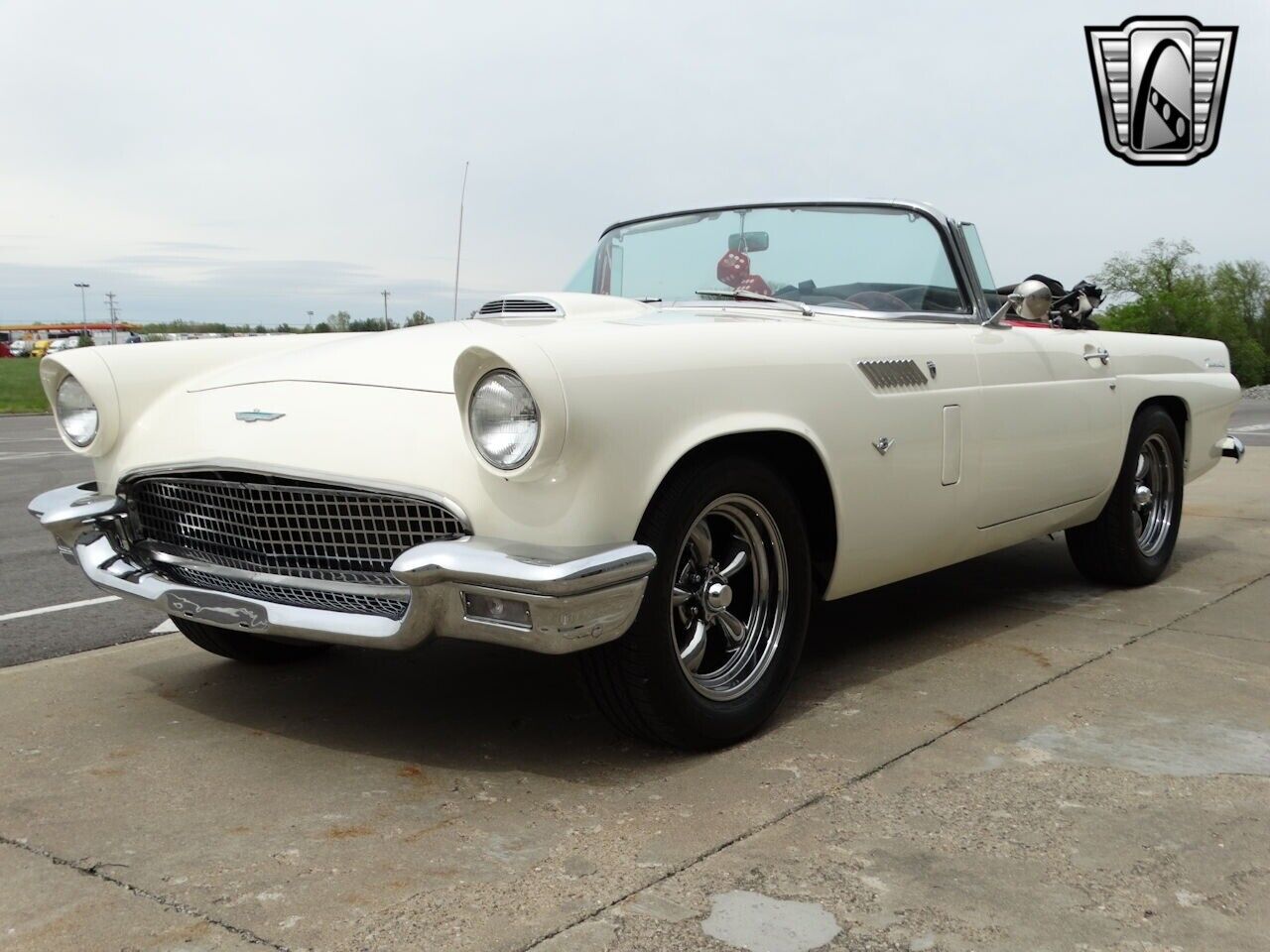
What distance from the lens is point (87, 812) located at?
272 cm

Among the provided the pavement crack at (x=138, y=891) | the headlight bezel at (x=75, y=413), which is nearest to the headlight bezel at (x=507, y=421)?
the pavement crack at (x=138, y=891)

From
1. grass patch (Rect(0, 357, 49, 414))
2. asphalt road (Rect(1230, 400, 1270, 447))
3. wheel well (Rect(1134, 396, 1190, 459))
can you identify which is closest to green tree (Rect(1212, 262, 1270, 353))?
asphalt road (Rect(1230, 400, 1270, 447))

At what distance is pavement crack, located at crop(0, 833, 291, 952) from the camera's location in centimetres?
214

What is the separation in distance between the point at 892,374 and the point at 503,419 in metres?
1.34

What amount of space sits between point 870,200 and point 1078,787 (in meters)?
2.26

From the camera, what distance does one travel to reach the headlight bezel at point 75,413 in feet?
11.4

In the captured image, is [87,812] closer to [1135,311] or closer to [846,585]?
[846,585]

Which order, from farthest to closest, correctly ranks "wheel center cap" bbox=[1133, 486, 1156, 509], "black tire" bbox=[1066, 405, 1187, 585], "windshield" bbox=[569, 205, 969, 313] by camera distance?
"wheel center cap" bbox=[1133, 486, 1156, 509] < "black tire" bbox=[1066, 405, 1187, 585] < "windshield" bbox=[569, 205, 969, 313]

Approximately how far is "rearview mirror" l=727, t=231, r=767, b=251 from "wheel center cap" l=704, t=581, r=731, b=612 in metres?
1.63

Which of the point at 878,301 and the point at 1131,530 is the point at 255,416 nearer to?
the point at 878,301

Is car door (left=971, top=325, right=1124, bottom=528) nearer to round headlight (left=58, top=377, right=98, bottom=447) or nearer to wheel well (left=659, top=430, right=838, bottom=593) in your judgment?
wheel well (left=659, top=430, right=838, bottom=593)

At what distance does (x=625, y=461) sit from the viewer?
2703 millimetres

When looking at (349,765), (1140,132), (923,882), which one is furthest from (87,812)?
(1140,132)

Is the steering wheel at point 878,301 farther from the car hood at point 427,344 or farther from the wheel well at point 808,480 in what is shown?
the wheel well at point 808,480
